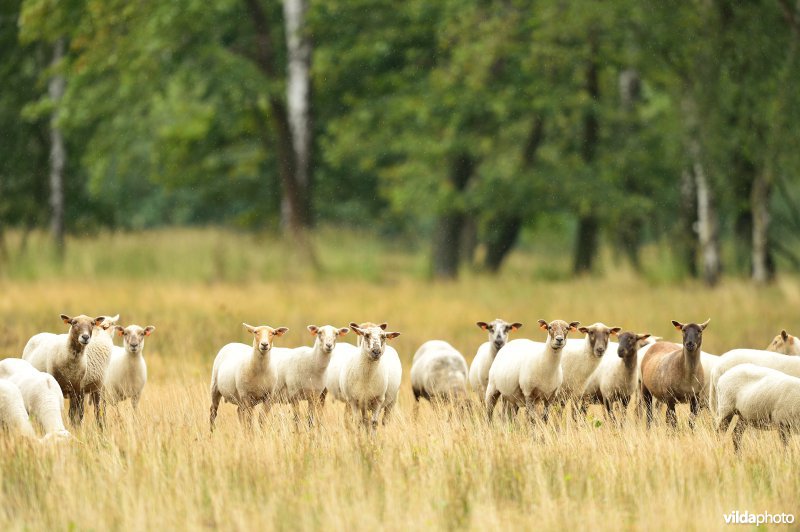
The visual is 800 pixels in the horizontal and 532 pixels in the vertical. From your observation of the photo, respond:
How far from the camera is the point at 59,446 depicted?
9.55 metres

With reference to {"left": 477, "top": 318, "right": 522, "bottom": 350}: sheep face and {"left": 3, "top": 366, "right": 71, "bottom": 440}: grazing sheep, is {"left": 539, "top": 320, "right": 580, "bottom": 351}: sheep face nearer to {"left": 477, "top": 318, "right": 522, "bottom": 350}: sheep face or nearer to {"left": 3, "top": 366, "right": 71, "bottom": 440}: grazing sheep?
{"left": 477, "top": 318, "right": 522, "bottom": 350}: sheep face

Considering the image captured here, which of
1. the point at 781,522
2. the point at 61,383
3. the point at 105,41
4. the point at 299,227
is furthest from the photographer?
the point at 299,227

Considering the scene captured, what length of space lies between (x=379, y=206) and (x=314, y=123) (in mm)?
6247

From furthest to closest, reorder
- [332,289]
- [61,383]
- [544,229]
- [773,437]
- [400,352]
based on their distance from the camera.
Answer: [544,229] < [332,289] < [400,352] < [61,383] < [773,437]

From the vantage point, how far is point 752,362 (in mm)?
11484

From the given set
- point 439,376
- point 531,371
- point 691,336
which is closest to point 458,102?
point 439,376

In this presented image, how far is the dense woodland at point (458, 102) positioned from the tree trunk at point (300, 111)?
4cm

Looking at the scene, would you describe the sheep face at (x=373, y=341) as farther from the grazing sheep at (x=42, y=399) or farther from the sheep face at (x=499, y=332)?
the grazing sheep at (x=42, y=399)

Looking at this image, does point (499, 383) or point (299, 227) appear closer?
point (499, 383)

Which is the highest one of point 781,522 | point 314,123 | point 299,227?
point 314,123

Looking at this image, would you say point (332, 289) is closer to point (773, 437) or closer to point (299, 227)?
point (299, 227)

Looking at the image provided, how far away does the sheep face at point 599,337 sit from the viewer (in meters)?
12.0

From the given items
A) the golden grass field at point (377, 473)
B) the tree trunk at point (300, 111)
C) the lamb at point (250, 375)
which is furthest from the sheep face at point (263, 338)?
the tree trunk at point (300, 111)

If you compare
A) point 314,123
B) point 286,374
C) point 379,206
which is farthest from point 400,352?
point 379,206
